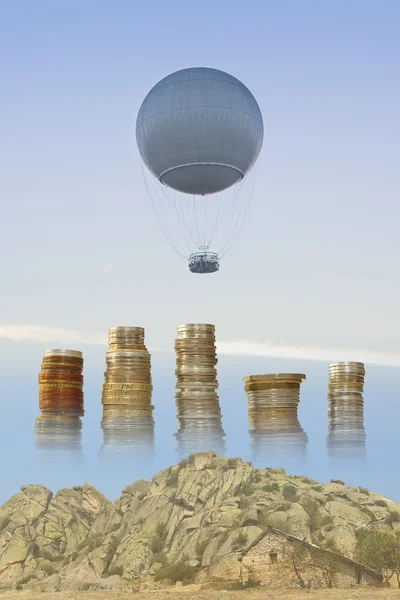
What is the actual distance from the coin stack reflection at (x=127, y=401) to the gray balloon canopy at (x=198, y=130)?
12941 mm

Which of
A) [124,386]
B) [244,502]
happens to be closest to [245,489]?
[244,502]

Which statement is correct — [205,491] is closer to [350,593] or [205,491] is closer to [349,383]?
[349,383]

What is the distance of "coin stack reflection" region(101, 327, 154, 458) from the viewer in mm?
51562

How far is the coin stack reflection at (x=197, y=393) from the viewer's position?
5059cm

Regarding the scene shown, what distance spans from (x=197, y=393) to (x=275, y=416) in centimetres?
511

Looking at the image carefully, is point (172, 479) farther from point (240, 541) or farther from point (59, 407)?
point (59, 407)

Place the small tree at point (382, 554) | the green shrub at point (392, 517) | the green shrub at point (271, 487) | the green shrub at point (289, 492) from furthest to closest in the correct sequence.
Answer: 1. the green shrub at point (271, 487)
2. the green shrub at point (289, 492)
3. the green shrub at point (392, 517)
4. the small tree at point (382, 554)

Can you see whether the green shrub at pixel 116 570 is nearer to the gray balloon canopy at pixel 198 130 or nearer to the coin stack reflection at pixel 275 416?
the coin stack reflection at pixel 275 416

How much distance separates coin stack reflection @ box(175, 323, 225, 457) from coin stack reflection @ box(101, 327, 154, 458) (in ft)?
7.60

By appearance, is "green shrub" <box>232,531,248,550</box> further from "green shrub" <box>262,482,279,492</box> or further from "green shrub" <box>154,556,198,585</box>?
"green shrub" <box>262,482,279,492</box>

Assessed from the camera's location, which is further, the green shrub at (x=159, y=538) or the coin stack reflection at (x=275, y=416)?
the green shrub at (x=159, y=538)

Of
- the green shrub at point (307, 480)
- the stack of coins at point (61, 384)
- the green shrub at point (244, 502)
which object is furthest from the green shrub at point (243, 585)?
the green shrub at point (307, 480)

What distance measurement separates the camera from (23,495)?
8062cm

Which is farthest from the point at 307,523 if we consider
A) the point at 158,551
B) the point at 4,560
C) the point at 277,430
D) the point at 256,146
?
the point at 4,560
